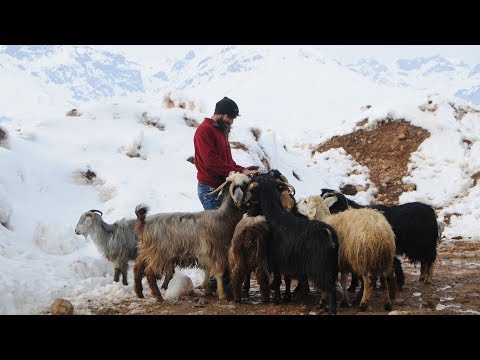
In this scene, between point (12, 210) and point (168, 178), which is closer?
point (12, 210)

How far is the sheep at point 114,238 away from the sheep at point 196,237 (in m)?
1.25

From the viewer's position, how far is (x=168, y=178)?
11.9 metres

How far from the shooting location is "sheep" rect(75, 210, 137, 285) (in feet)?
23.4

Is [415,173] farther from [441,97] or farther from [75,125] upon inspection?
[75,125]

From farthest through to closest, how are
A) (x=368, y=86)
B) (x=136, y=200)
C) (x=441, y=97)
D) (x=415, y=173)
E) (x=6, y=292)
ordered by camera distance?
(x=368, y=86)
(x=441, y=97)
(x=415, y=173)
(x=136, y=200)
(x=6, y=292)

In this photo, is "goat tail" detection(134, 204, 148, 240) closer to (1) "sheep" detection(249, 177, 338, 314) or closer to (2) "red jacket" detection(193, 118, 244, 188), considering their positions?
(2) "red jacket" detection(193, 118, 244, 188)

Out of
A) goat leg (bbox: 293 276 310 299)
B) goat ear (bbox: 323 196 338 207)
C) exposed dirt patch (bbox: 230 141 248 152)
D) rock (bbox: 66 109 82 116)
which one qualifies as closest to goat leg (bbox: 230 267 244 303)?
goat leg (bbox: 293 276 310 299)

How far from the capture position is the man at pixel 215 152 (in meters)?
6.11

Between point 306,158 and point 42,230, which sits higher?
Answer: point 306,158

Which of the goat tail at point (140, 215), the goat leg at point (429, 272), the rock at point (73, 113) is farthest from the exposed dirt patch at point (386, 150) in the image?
the goat tail at point (140, 215)

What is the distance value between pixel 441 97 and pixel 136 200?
14102mm
